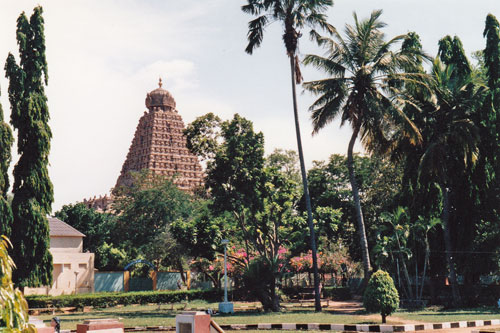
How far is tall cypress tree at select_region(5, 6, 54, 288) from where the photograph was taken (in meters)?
29.7

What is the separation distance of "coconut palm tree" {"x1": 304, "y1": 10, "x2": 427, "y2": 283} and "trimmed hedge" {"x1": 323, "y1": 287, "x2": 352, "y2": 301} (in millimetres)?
16320

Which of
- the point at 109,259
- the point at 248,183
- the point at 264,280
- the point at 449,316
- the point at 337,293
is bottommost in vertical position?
the point at 337,293

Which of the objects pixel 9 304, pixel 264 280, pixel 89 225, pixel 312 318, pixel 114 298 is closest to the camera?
pixel 9 304

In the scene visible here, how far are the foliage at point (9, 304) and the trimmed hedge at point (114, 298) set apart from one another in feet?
95.7

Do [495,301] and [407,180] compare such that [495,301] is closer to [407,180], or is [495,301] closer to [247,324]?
[407,180]

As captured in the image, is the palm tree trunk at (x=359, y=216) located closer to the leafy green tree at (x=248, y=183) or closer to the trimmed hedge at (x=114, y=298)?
the leafy green tree at (x=248, y=183)

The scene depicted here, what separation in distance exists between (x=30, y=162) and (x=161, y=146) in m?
55.5

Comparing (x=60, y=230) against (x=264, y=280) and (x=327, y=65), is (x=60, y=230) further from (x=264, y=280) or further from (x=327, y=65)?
(x=327, y=65)

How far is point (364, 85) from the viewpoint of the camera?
86.2ft

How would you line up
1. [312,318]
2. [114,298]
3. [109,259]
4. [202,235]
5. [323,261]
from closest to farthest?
[312,318]
[202,235]
[114,298]
[323,261]
[109,259]

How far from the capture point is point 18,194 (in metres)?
30.2

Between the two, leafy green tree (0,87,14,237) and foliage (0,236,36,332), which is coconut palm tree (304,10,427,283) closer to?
leafy green tree (0,87,14,237)

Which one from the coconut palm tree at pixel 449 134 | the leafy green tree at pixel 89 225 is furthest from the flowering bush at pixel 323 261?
the leafy green tree at pixel 89 225

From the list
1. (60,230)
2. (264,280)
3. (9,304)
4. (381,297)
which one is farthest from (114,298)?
(9,304)
